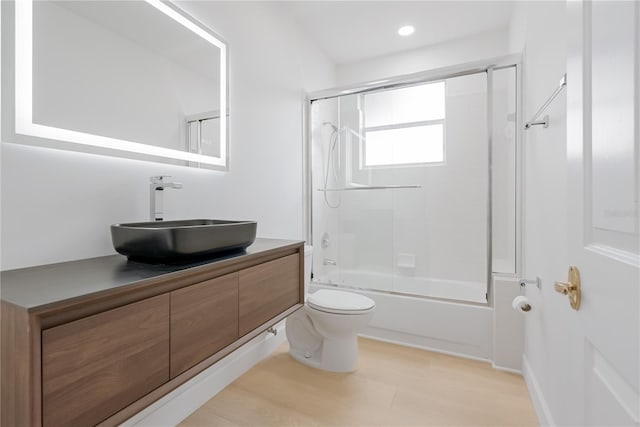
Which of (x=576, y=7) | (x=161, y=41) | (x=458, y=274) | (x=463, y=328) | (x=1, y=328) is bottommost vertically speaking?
(x=463, y=328)

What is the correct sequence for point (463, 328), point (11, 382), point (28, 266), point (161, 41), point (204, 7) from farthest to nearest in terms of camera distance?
1. point (463, 328)
2. point (204, 7)
3. point (161, 41)
4. point (28, 266)
5. point (11, 382)

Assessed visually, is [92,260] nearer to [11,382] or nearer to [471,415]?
[11,382]

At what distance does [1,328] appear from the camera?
649mm

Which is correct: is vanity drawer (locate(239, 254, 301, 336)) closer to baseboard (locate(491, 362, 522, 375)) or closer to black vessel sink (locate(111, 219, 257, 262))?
black vessel sink (locate(111, 219, 257, 262))

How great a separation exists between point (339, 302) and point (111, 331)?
128cm

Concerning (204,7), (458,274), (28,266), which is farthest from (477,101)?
(28,266)

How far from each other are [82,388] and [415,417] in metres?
1.37

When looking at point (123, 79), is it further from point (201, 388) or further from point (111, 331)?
point (201, 388)

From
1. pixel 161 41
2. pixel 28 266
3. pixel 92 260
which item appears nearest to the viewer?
pixel 28 266

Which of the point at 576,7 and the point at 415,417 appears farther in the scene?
the point at 415,417

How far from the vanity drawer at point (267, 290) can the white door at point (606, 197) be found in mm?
1029

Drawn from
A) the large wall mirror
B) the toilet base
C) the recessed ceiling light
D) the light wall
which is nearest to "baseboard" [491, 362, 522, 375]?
the toilet base

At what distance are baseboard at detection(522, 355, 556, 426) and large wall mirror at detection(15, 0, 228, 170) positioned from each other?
6.54 ft

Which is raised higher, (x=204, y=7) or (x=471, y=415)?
(x=204, y=7)
